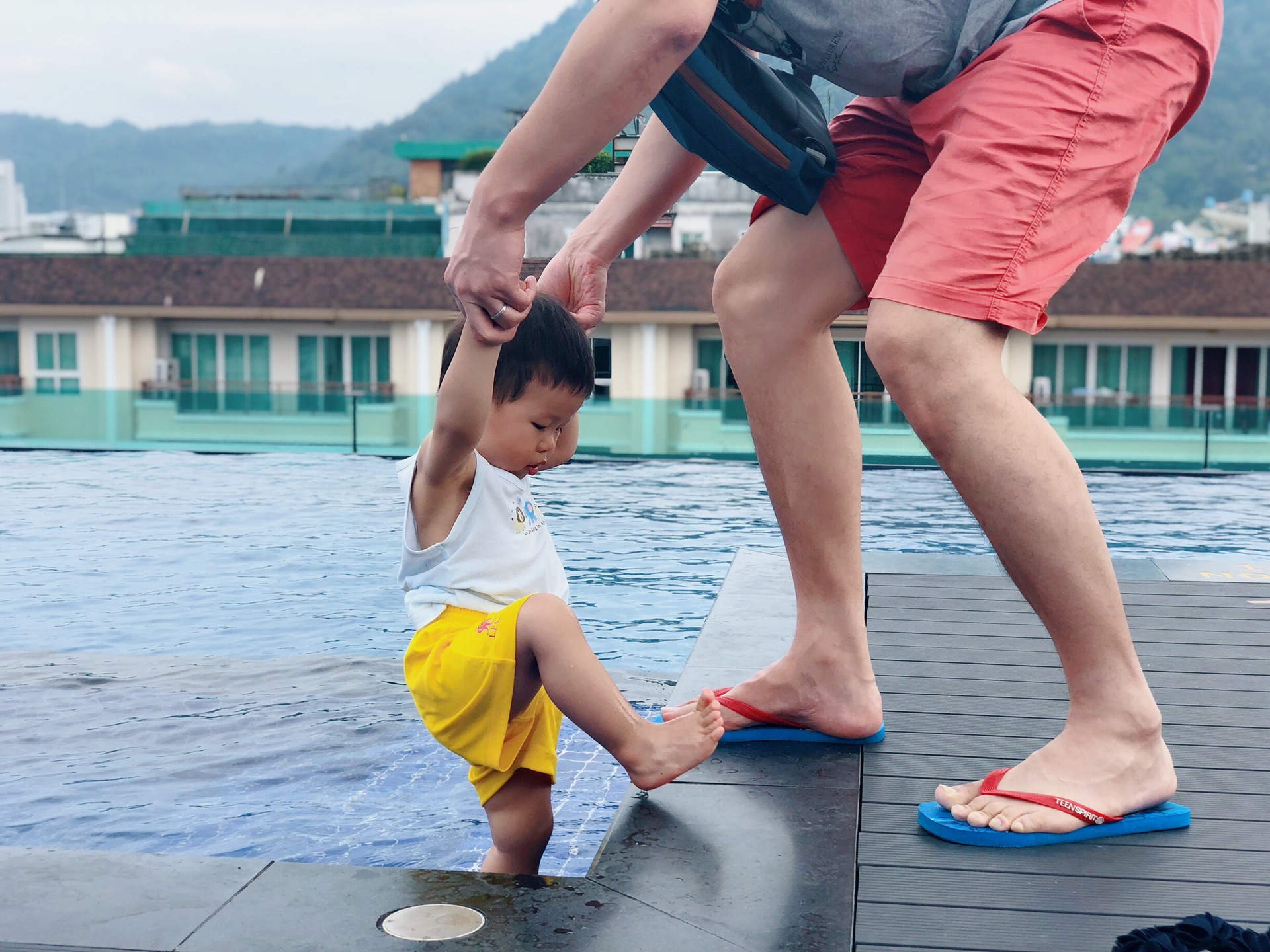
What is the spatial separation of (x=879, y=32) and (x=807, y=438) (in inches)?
21.8

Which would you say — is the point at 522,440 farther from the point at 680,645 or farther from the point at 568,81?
the point at 680,645

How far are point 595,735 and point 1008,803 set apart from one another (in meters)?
0.49

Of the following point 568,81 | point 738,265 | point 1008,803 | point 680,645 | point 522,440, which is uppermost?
point 568,81

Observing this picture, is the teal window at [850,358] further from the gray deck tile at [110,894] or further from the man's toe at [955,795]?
the gray deck tile at [110,894]

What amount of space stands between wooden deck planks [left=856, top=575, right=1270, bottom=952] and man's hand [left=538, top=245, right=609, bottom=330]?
2.44 ft

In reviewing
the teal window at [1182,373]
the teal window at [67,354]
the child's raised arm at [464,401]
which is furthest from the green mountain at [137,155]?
the child's raised arm at [464,401]

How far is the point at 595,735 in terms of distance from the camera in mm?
1538

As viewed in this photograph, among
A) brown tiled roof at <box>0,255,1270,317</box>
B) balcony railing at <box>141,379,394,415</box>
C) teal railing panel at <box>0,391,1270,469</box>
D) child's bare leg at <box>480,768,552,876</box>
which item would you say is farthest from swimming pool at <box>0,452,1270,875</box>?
brown tiled roof at <box>0,255,1270,317</box>

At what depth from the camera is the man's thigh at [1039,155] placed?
1423mm

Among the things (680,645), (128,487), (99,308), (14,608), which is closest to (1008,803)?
(680,645)

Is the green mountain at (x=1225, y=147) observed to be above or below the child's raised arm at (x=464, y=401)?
above

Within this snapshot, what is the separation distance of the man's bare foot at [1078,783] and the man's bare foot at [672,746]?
0.93 ft

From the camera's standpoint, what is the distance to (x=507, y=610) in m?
1.57

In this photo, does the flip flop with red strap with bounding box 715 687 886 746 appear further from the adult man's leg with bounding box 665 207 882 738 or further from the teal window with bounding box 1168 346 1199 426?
the teal window with bounding box 1168 346 1199 426
